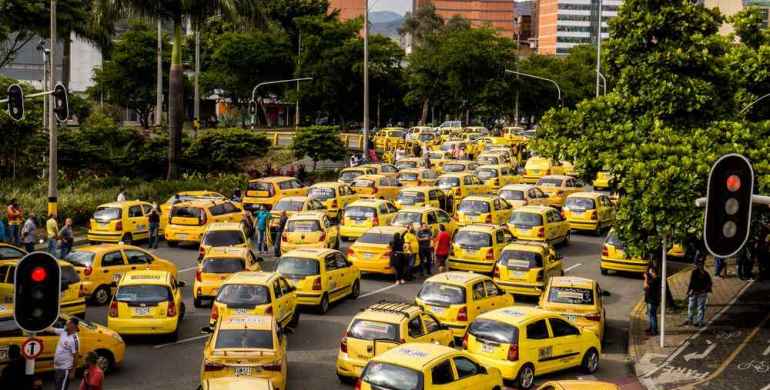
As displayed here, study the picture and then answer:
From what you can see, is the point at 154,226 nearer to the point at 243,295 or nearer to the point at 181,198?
the point at 181,198

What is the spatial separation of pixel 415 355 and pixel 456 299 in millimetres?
5611

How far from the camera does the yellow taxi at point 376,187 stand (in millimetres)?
38469

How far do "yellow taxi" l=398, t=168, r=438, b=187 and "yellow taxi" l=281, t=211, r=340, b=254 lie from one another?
46.0ft

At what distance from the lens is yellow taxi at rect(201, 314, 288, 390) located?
15.1 meters

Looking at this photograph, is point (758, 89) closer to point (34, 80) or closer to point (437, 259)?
point (437, 259)

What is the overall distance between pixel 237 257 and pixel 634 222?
30.5 feet

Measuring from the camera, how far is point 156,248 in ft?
101

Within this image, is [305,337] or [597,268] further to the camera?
[597,268]

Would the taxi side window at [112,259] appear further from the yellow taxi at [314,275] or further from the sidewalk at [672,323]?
the sidewalk at [672,323]

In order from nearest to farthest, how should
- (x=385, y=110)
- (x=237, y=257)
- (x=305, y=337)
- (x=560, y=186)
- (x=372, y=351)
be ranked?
1. (x=372, y=351)
2. (x=305, y=337)
3. (x=237, y=257)
4. (x=560, y=186)
5. (x=385, y=110)

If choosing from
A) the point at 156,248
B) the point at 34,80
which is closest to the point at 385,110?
the point at 34,80

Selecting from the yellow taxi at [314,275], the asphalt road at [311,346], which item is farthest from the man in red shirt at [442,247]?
the yellow taxi at [314,275]

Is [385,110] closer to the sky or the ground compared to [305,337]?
closer to the sky

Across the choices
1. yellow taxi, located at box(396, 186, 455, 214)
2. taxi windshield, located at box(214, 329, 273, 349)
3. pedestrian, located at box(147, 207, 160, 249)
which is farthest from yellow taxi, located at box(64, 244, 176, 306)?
yellow taxi, located at box(396, 186, 455, 214)
